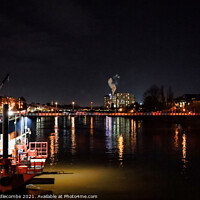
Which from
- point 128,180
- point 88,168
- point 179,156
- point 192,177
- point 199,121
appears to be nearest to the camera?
point 128,180

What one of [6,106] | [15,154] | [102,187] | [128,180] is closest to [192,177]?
[128,180]

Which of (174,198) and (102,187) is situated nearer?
(174,198)

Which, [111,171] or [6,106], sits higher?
[6,106]

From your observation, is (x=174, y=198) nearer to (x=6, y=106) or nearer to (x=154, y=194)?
(x=154, y=194)

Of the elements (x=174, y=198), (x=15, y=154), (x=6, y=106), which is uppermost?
(x=6, y=106)

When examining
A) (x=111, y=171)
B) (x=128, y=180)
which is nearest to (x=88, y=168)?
(x=111, y=171)

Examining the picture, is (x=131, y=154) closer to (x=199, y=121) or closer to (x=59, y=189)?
(x=59, y=189)

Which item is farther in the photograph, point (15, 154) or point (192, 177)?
point (192, 177)

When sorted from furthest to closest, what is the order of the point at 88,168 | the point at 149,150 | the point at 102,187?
the point at 149,150, the point at 88,168, the point at 102,187

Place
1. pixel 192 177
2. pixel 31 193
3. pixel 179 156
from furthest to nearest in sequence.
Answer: pixel 179 156 → pixel 192 177 → pixel 31 193

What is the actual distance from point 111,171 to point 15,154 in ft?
21.4

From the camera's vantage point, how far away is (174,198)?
15.1 metres

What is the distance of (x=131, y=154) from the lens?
93.7 feet

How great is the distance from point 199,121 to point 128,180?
233 feet
